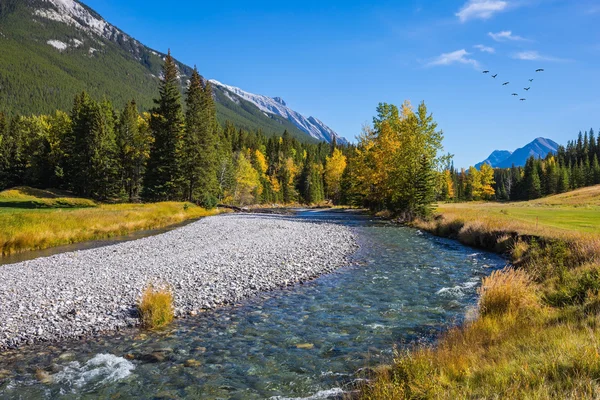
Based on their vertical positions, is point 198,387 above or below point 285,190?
below

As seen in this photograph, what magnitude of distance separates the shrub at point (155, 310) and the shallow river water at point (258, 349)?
0.44m

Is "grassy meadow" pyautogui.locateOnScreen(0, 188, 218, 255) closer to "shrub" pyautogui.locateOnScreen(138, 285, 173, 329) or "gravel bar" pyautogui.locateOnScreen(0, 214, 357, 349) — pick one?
"gravel bar" pyautogui.locateOnScreen(0, 214, 357, 349)

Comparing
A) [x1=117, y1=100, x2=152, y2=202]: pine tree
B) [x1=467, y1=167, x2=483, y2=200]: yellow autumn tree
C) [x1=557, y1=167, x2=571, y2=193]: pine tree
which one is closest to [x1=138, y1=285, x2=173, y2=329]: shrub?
[x1=117, y1=100, x2=152, y2=202]: pine tree

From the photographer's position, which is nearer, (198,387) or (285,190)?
(198,387)

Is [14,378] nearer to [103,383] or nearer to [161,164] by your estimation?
[103,383]

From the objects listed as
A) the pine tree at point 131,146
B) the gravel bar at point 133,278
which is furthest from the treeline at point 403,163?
the pine tree at point 131,146

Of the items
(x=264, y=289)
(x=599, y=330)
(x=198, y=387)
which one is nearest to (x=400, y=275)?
(x=264, y=289)

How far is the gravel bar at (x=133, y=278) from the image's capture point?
9984mm

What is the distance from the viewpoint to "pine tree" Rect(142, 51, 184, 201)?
5053 centimetres

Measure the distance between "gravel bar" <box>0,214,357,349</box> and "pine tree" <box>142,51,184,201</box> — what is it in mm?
27871

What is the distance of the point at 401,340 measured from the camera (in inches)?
343

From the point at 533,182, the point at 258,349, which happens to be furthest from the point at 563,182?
the point at 258,349

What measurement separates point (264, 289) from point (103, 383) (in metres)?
7.16

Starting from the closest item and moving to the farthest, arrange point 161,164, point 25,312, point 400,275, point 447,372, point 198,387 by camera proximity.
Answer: point 447,372
point 198,387
point 25,312
point 400,275
point 161,164
